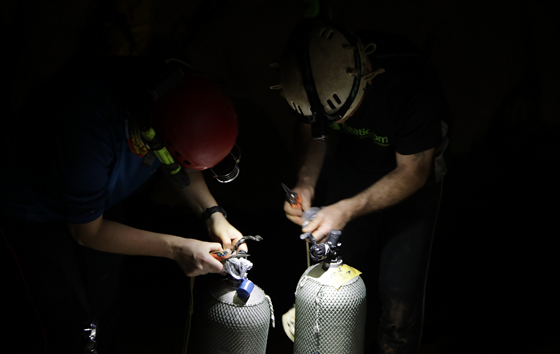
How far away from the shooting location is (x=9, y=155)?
154 cm

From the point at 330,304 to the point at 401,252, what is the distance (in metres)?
0.49

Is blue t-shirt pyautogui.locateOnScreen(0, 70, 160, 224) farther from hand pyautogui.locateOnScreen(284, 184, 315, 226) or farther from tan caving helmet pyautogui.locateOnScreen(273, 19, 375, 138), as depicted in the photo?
hand pyautogui.locateOnScreen(284, 184, 315, 226)

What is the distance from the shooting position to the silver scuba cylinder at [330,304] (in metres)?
1.93

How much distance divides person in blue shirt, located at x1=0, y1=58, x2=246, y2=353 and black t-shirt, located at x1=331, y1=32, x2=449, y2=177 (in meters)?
0.72

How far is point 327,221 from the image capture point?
198 cm

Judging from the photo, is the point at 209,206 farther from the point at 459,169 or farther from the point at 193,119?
the point at 459,169

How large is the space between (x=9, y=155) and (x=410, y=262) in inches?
68.5

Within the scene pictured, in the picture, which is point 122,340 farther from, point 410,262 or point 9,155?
point 410,262

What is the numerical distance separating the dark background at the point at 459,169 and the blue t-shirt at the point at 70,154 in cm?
82

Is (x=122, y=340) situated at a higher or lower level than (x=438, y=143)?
lower

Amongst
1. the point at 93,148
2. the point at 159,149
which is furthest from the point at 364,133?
the point at 93,148

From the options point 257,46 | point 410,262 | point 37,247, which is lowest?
point 410,262

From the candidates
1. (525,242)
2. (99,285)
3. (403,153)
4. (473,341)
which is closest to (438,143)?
(403,153)

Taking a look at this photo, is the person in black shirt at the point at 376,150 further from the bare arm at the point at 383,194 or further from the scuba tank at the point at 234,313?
the scuba tank at the point at 234,313
